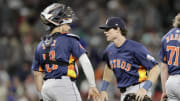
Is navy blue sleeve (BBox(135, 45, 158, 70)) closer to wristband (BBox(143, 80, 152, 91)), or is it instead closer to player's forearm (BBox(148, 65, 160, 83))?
player's forearm (BBox(148, 65, 160, 83))

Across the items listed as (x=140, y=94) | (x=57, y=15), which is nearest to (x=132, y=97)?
(x=140, y=94)

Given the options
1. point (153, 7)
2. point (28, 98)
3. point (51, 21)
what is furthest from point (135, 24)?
point (51, 21)

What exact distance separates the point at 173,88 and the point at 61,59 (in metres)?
1.67

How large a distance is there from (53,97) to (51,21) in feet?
3.54

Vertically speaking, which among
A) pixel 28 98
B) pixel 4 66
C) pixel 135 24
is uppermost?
pixel 135 24

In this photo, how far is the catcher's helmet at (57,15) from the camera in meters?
6.14

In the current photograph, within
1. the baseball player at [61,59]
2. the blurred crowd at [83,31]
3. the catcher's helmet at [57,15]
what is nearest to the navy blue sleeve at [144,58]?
the baseball player at [61,59]

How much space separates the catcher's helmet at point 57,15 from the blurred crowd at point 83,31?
5.25m

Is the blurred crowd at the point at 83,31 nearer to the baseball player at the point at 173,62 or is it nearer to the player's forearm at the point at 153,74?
the player's forearm at the point at 153,74

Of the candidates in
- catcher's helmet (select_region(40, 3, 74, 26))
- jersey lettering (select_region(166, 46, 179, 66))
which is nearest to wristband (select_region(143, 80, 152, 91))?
jersey lettering (select_region(166, 46, 179, 66))

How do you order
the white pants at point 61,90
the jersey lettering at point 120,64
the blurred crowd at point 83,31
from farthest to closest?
1. the blurred crowd at point 83,31
2. the jersey lettering at point 120,64
3. the white pants at point 61,90

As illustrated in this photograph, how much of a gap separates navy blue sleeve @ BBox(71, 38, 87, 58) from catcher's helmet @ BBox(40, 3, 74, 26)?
1.17 feet

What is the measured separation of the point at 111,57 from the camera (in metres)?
6.93

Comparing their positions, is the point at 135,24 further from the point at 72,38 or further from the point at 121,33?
the point at 72,38
